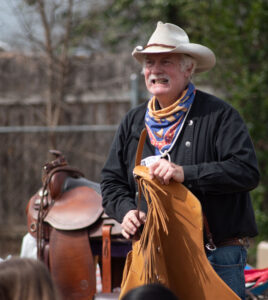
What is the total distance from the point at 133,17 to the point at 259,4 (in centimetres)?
423

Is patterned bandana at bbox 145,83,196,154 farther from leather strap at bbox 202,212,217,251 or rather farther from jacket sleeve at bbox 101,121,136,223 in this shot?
leather strap at bbox 202,212,217,251

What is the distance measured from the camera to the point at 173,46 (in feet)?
7.93

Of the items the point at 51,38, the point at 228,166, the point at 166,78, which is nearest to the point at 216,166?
the point at 228,166

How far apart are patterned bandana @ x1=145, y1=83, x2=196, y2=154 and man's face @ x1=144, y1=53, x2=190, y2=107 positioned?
0.05 metres

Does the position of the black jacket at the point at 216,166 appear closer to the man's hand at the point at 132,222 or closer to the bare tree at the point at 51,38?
the man's hand at the point at 132,222

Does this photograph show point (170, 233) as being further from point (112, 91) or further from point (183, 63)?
point (112, 91)

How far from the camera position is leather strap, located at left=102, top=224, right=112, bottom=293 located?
9.87 feet

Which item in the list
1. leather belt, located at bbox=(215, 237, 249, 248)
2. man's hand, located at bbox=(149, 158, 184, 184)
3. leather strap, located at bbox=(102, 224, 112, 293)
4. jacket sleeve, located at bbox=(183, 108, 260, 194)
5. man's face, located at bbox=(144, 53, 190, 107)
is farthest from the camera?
leather strap, located at bbox=(102, 224, 112, 293)

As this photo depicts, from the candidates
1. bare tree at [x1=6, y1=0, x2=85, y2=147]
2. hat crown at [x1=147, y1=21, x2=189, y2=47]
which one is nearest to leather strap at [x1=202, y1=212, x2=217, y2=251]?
hat crown at [x1=147, y1=21, x2=189, y2=47]

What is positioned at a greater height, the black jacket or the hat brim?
the hat brim

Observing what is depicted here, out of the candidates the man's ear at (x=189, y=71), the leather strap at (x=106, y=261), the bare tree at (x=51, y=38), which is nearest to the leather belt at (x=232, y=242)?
the man's ear at (x=189, y=71)

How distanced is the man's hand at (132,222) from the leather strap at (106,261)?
0.79m

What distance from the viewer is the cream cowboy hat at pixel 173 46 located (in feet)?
7.85

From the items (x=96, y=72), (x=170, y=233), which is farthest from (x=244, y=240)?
(x=96, y=72)
